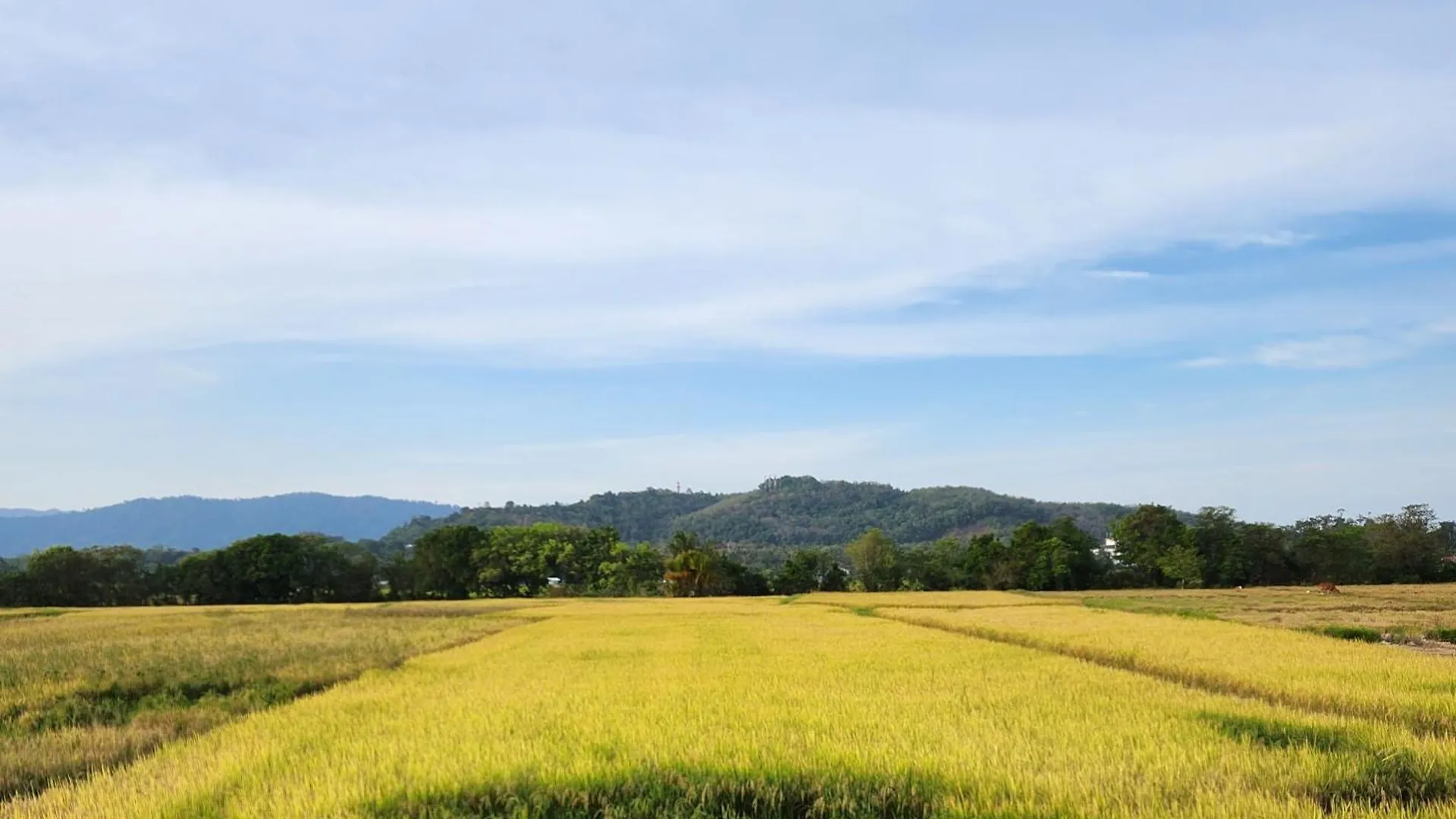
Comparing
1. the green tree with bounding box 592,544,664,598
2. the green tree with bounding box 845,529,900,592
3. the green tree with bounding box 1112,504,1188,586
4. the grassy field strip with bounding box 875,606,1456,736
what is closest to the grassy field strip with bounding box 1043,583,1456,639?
the grassy field strip with bounding box 875,606,1456,736

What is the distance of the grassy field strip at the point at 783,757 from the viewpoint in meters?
6.89

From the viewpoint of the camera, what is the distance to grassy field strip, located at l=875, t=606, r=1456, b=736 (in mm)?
11484

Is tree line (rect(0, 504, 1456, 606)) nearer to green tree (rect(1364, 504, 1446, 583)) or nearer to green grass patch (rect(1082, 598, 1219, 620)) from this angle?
green tree (rect(1364, 504, 1446, 583))

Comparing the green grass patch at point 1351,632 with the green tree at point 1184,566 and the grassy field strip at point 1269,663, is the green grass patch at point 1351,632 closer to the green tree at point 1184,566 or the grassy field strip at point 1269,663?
the grassy field strip at point 1269,663

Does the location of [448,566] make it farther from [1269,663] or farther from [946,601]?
[1269,663]

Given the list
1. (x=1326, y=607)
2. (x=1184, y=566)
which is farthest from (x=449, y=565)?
(x=1326, y=607)

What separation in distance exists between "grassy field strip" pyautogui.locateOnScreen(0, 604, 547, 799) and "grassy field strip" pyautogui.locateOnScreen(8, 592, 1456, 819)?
3.75 ft

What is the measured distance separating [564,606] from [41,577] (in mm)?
53027

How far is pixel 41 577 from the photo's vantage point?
257 ft

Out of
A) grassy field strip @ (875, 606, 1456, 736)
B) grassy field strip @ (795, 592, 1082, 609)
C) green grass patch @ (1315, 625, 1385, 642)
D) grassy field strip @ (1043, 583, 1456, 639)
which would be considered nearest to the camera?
grassy field strip @ (875, 606, 1456, 736)

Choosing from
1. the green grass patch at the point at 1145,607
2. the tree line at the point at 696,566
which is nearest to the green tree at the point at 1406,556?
the tree line at the point at 696,566

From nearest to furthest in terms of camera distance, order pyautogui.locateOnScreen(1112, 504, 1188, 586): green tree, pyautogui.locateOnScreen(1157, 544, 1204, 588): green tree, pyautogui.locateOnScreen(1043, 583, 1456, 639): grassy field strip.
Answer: pyautogui.locateOnScreen(1043, 583, 1456, 639): grassy field strip < pyautogui.locateOnScreen(1157, 544, 1204, 588): green tree < pyautogui.locateOnScreen(1112, 504, 1188, 586): green tree

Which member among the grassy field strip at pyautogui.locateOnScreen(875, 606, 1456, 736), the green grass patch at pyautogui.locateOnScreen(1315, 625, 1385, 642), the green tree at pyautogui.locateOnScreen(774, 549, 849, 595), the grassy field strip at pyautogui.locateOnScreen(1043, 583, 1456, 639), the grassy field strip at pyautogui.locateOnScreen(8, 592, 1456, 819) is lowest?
the green tree at pyautogui.locateOnScreen(774, 549, 849, 595)

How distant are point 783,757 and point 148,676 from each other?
14272mm
